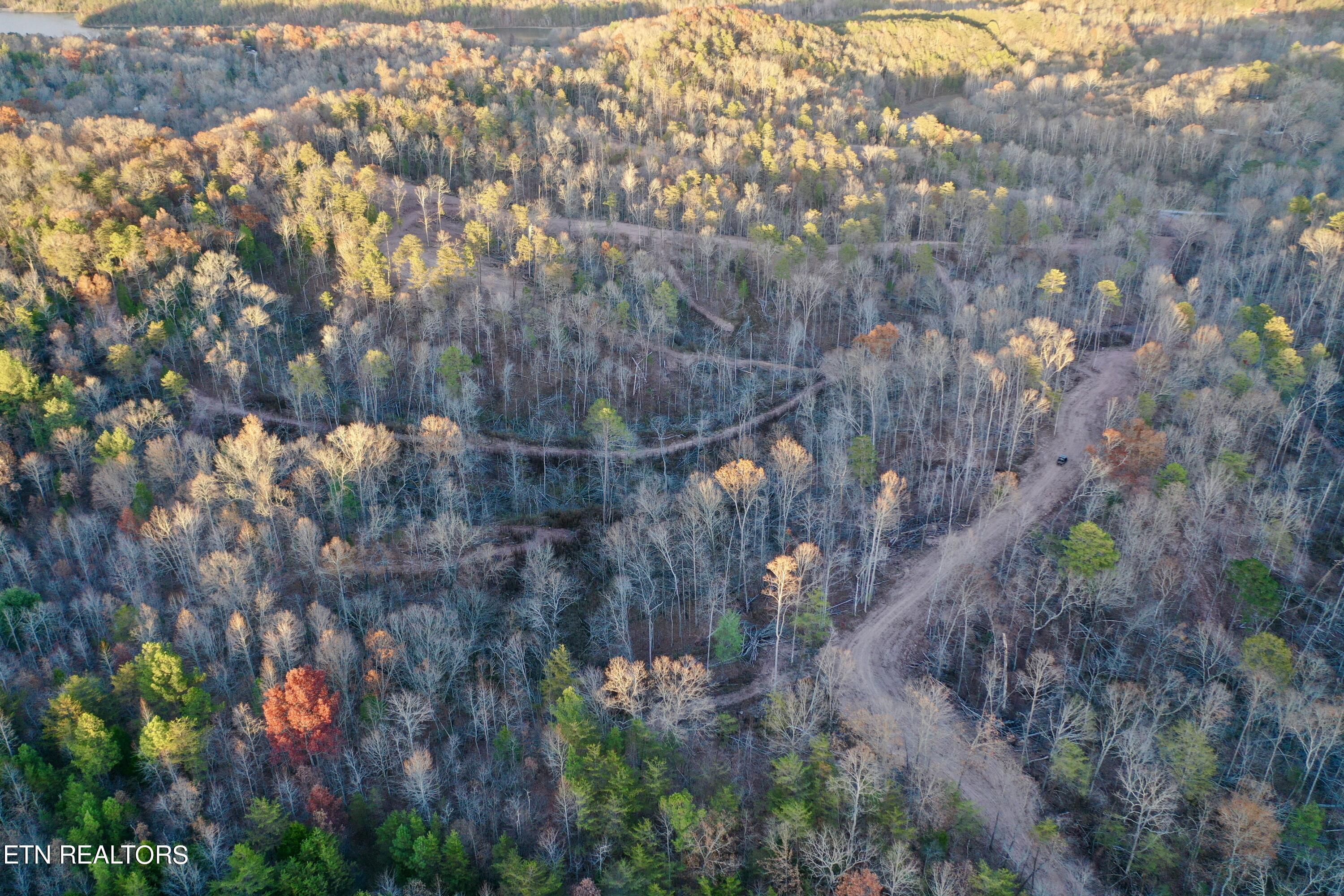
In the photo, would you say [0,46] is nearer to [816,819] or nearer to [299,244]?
[299,244]

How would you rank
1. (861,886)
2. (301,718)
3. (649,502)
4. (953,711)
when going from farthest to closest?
(649,502) < (953,711) < (301,718) < (861,886)

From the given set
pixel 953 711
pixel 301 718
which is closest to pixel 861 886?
pixel 953 711

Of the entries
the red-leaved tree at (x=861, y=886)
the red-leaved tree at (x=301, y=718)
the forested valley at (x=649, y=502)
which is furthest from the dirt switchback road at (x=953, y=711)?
the red-leaved tree at (x=301, y=718)

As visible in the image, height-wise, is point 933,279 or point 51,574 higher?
point 933,279

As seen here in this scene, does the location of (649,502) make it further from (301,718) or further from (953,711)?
(301,718)

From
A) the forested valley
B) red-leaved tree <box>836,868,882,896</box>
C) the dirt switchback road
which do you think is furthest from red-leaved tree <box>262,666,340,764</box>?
the dirt switchback road

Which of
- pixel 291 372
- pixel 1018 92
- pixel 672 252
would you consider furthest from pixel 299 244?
pixel 1018 92

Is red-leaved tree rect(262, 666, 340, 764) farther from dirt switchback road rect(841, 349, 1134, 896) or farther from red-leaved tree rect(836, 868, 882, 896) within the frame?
dirt switchback road rect(841, 349, 1134, 896)
